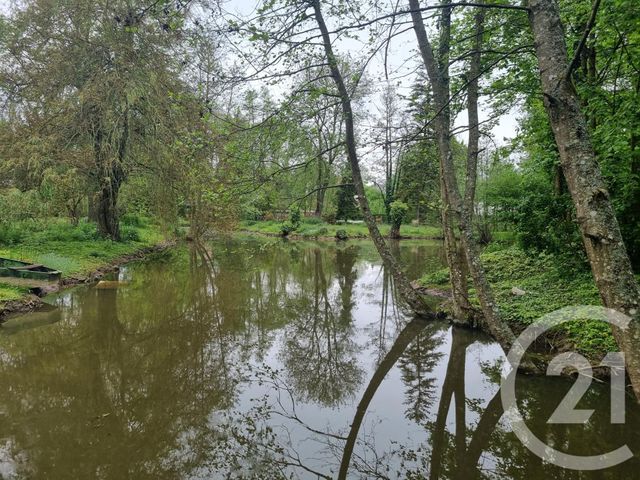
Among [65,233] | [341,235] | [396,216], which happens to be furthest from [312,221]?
[65,233]

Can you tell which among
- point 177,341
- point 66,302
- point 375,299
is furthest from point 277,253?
point 177,341

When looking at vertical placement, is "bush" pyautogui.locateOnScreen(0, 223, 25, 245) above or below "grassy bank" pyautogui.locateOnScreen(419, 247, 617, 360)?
above

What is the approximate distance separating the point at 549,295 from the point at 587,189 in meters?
6.20

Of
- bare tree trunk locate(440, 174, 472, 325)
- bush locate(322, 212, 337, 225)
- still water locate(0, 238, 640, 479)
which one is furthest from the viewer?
bush locate(322, 212, 337, 225)

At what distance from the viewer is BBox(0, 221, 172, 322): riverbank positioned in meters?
8.72

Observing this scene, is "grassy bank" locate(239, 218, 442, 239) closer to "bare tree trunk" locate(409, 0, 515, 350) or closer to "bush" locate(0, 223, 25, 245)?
"bush" locate(0, 223, 25, 245)

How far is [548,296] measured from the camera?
7.55 metres

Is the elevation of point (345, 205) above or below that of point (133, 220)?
above

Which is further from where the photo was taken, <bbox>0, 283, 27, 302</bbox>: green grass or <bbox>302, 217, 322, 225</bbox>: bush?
<bbox>302, 217, 322, 225</bbox>: bush

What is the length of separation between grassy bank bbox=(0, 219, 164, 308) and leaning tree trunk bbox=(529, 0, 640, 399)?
9.83 metres

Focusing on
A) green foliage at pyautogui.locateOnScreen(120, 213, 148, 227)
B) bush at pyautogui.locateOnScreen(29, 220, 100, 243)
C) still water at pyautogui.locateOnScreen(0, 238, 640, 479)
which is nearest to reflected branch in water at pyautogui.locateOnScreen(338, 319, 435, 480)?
still water at pyautogui.locateOnScreen(0, 238, 640, 479)

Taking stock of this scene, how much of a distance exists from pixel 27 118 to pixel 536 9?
16782mm

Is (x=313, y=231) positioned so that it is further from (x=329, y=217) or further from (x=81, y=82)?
(x=81, y=82)

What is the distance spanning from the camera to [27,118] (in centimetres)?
1399
